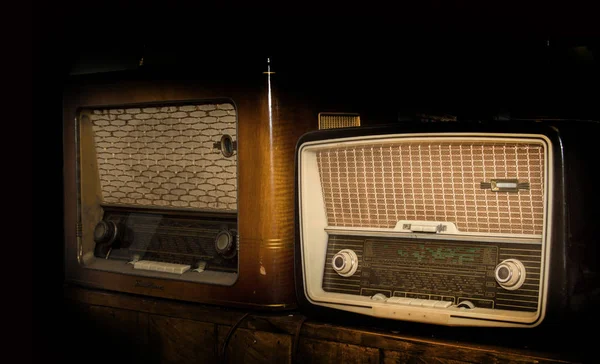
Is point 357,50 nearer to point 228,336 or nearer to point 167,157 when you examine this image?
point 167,157

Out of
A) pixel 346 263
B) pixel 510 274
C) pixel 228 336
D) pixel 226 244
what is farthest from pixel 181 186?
pixel 510 274

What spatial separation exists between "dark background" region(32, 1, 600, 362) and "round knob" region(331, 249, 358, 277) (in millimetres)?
450

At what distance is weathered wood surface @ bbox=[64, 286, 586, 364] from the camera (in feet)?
4.57

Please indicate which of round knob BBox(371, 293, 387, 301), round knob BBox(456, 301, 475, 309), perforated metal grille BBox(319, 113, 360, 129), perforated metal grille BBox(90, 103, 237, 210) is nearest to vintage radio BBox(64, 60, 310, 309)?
perforated metal grille BBox(90, 103, 237, 210)

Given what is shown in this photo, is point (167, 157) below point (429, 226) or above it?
above

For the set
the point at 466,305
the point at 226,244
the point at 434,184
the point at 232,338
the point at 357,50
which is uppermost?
the point at 357,50

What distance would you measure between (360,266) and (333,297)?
0.10m

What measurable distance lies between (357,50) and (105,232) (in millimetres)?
956

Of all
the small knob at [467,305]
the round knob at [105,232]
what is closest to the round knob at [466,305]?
the small knob at [467,305]

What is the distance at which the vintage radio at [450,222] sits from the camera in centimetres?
125

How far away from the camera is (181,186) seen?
6.29 ft

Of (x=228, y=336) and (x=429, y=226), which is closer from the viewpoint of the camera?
(x=429, y=226)

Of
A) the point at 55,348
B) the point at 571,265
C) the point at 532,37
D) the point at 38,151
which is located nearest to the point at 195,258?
the point at 55,348

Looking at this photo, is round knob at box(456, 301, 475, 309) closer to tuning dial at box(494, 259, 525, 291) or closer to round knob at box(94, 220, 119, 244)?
tuning dial at box(494, 259, 525, 291)
